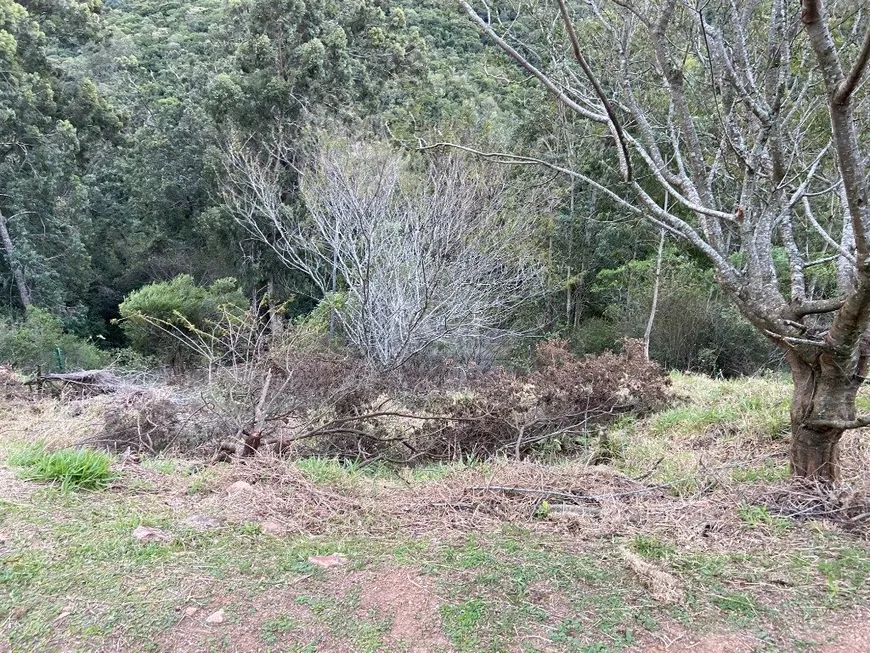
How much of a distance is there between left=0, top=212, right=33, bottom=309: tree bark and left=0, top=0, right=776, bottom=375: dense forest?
52 millimetres

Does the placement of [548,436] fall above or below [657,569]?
below

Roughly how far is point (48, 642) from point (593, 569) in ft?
6.61

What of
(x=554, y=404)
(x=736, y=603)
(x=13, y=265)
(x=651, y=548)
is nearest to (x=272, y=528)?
(x=651, y=548)

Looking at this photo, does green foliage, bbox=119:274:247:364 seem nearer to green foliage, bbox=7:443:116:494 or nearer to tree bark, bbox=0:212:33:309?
tree bark, bbox=0:212:33:309

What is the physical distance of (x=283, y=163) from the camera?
15.3 m

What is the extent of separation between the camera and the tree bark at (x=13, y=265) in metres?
15.5

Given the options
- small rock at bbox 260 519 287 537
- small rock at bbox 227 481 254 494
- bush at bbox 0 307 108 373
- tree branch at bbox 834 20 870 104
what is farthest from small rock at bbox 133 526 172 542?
bush at bbox 0 307 108 373

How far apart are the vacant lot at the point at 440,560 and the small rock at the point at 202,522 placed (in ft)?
0.05

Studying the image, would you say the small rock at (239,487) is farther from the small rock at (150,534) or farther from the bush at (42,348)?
the bush at (42,348)

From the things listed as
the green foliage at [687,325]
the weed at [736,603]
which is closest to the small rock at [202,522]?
the weed at [736,603]

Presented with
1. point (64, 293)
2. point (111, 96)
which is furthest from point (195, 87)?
point (64, 293)

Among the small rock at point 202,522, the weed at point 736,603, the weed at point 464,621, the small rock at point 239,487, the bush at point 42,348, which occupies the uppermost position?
the weed at point 736,603

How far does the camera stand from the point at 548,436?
506cm

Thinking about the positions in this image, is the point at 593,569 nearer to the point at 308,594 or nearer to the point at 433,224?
the point at 308,594
